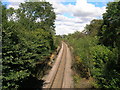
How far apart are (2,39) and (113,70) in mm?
6334

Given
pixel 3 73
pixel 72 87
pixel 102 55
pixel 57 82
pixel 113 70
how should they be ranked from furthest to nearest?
pixel 57 82
pixel 72 87
pixel 102 55
pixel 113 70
pixel 3 73

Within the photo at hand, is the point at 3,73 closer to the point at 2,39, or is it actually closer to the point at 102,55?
the point at 2,39

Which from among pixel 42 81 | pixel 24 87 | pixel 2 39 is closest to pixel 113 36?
pixel 42 81

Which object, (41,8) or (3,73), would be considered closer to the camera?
(3,73)

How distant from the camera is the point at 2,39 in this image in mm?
7188

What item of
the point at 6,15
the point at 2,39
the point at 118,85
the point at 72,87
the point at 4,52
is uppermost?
the point at 6,15

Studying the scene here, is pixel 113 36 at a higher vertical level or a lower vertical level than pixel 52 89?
higher

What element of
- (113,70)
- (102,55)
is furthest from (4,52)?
(102,55)

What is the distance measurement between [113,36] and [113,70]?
8022 mm

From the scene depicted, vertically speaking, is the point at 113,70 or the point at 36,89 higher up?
the point at 113,70

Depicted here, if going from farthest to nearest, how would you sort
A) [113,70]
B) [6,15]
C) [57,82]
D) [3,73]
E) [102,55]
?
[57,82]
[102,55]
[6,15]
[113,70]
[3,73]

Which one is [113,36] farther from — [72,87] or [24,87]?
[24,87]

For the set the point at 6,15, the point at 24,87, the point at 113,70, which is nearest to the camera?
the point at 113,70

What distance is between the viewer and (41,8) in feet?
105
